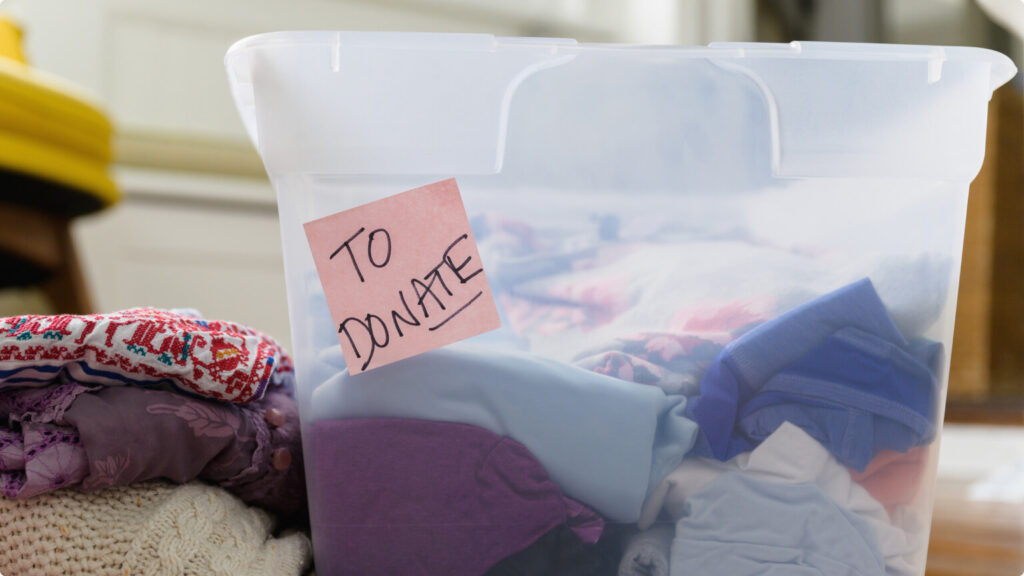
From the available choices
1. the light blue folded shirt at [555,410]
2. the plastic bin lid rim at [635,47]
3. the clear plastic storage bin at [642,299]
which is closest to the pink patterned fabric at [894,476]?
the clear plastic storage bin at [642,299]

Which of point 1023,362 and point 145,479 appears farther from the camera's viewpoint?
point 1023,362

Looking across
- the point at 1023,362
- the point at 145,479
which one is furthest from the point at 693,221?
the point at 1023,362

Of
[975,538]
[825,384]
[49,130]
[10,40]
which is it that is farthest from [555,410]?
[10,40]

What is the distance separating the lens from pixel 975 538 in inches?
33.4

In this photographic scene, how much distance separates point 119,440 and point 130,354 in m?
0.04

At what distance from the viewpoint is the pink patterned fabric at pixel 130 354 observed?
38 centimetres

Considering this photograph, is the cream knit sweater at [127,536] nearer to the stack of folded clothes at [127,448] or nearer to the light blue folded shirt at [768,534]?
the stack of folded clothes at [127,448]

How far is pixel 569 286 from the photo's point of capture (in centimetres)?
43

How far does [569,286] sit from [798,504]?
17 centimetres

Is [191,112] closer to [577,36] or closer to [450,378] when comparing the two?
[577,36]

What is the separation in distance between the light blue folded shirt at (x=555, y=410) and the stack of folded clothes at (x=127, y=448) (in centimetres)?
7

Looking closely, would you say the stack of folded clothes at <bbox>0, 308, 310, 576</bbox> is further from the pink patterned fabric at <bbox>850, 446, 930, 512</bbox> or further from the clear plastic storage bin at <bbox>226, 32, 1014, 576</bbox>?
the pink patterned fabric at <bbox>850, 446, 930, 512</bbox>

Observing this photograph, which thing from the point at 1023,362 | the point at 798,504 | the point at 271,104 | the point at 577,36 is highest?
the point at 577,36

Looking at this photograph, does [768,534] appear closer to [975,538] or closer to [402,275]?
[402,275]
